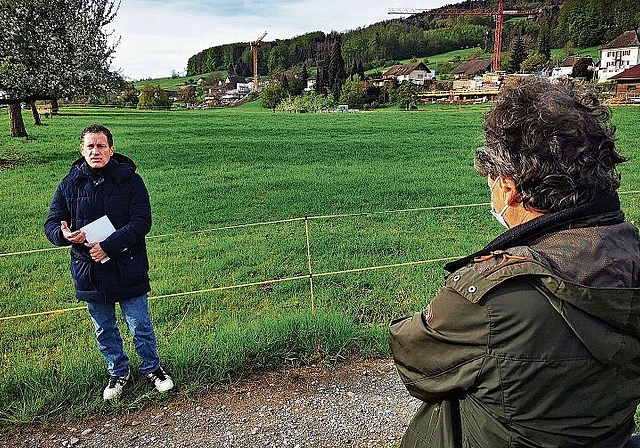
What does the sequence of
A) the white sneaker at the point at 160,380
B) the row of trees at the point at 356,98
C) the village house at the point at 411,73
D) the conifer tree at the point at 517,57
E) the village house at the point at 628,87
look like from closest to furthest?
the white sneaker at the point at 160,380 → the village house at the point at 628,87 → the row of trees at the point at 356,98 → the conifer tree at the point at 517,57 → the village house at the point at 411,73

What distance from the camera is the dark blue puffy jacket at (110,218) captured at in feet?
12.8

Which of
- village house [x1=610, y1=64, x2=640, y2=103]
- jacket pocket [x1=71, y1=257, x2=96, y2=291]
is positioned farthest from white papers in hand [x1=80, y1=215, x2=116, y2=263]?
village house [x1=610, y1=64, x2=640, y2=103]

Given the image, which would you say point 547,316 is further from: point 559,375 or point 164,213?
point 164,213

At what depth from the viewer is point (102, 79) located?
21.6m

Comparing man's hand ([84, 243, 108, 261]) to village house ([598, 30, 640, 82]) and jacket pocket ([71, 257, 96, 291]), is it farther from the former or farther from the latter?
village house ([598, 30, 640, 82])

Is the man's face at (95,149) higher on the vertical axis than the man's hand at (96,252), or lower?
higher

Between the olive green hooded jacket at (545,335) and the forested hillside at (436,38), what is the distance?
76720 millimetres

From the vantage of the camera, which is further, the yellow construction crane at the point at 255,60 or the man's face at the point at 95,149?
the yellow construction crane at the point at 255,60

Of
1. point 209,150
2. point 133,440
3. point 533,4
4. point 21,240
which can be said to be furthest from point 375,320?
point 533,4

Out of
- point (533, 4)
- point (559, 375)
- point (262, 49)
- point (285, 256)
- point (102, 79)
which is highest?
point (533, 4)

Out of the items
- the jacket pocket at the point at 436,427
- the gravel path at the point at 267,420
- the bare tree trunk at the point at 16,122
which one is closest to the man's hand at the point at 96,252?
the gravel path at the point at 267,420

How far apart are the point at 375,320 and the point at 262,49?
349 ft

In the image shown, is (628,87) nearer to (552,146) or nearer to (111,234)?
(111,234)

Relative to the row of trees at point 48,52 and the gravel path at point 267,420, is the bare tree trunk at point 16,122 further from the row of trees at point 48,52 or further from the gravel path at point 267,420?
the gravel path at point 267,420
